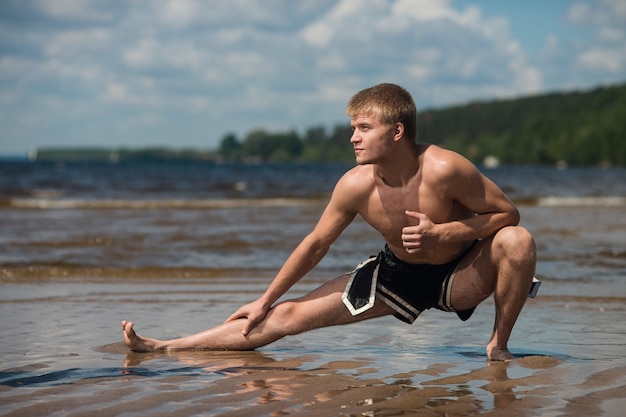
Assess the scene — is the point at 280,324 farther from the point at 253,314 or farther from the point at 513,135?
the point at 513,135

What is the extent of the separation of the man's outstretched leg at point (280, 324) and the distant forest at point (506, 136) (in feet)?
337

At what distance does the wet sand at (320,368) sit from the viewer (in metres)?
3.92

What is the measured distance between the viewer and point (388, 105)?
454 centimetres

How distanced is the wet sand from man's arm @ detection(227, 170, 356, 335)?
375mm

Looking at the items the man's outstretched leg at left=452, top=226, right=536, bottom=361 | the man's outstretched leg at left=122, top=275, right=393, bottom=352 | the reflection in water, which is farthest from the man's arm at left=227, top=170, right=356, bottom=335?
the man's outstretched leg at left=452, top=226, right=536, bottom=361

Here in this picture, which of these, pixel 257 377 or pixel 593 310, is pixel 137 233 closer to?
pixel 593 310

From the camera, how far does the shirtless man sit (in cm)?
459

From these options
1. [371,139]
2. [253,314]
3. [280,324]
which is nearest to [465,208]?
[371,139]

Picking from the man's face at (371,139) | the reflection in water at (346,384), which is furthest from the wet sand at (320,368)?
the man's face at (371,139)

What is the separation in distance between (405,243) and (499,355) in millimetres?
918

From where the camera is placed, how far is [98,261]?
1082 cm

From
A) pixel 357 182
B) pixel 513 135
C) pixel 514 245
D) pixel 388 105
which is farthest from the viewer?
pixel 513 135

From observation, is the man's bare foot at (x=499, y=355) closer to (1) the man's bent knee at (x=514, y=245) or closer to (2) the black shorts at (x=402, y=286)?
(2) the black shorts at (x=402, y=286)

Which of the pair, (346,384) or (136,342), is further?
(136,342)
